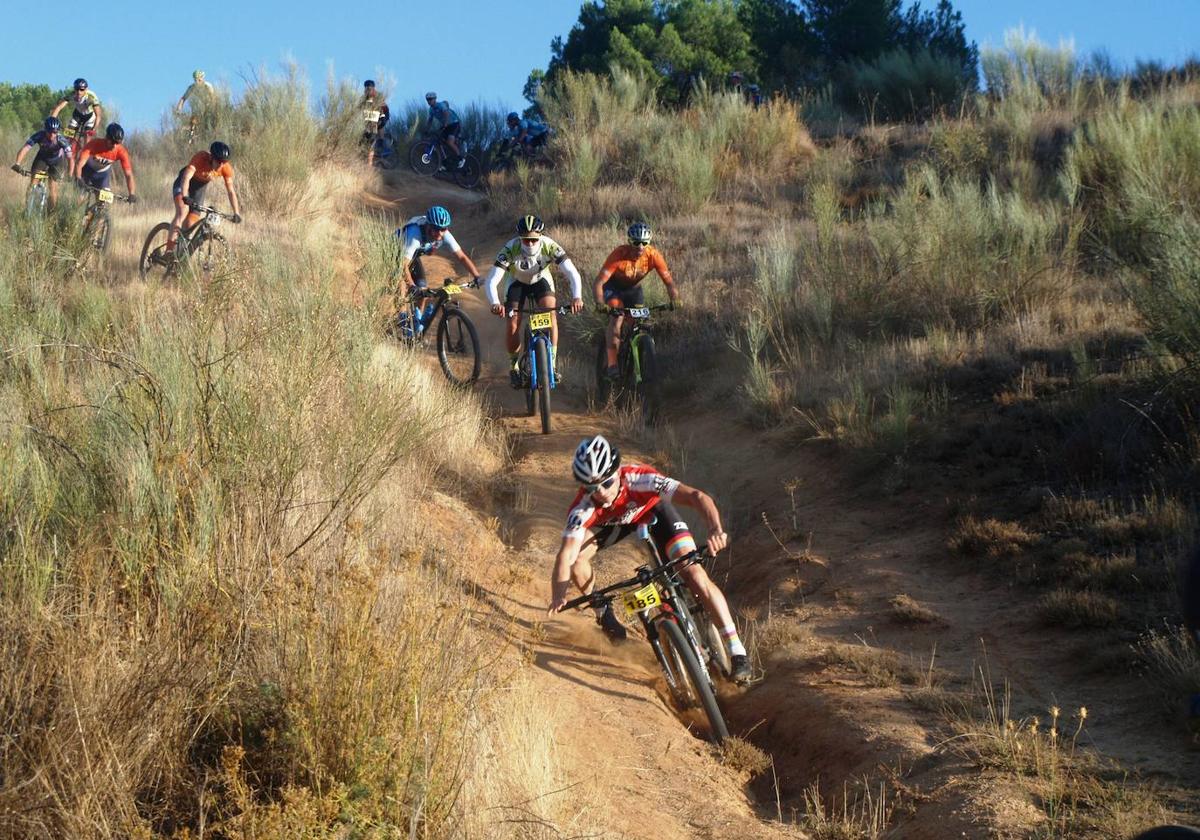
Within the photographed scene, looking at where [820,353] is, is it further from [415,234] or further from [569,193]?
[569,193]

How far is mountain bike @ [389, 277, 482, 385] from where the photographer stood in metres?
12.4

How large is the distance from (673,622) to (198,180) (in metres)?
10.4

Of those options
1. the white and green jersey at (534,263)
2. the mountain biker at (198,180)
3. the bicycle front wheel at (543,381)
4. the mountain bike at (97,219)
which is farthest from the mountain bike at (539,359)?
the mountain bike at (97,219)

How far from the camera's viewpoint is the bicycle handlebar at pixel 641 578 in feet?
20.0

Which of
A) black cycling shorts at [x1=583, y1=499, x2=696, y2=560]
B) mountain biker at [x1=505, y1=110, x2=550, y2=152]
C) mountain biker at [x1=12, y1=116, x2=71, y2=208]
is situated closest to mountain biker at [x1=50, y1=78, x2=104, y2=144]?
mountain biker at [x1=12, y1=116, x2=71, y2=208]

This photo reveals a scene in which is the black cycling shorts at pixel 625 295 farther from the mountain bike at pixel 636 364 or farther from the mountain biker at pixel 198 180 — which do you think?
the mountain biker at pixel 198 180

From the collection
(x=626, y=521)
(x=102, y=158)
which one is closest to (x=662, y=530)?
(x=626, y=521)

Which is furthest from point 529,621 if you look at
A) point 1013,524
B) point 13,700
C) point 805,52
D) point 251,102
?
point 805,52

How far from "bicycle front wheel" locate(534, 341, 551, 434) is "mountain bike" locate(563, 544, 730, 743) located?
4781 mm

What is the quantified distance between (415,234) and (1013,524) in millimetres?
7021

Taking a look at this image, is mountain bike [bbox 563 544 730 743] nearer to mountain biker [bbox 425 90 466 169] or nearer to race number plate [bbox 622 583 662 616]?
race number plate [bbox 622 583 662 616]

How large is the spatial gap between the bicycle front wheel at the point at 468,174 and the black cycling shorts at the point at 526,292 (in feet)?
54.1

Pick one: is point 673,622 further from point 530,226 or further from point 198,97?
point 198,97

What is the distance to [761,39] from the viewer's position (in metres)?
32.2
